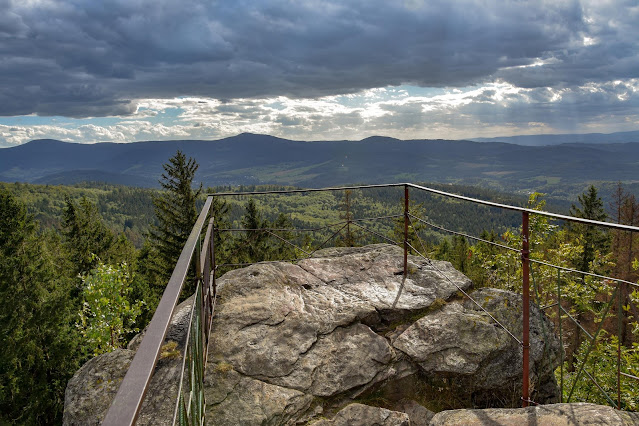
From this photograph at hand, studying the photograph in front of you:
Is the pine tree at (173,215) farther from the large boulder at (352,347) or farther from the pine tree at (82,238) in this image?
the large boulder at (352,347)

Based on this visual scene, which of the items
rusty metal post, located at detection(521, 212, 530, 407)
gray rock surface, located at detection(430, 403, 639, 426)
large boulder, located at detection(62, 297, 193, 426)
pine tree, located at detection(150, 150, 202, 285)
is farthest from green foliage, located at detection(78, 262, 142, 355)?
rusty metal post, located at detection(521, 212, 530, 407)

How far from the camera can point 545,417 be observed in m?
3.49

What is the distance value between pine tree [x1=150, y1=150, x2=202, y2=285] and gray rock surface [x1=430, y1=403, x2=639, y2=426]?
81.9 ft

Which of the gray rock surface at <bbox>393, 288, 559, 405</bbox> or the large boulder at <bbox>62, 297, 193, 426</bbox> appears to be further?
the gray rock surface at <bbox>393, 288, 559, 405</bbox>

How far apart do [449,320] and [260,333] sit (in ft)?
7.89

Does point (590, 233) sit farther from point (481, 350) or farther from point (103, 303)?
point (481, 350)

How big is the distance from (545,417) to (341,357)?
79.9 inches

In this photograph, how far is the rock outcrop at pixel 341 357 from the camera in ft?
12.8

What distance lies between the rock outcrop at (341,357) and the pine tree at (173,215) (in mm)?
22681

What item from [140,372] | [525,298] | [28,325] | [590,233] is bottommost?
[28,325]

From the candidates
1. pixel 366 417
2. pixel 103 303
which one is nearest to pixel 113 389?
pixel 366 417

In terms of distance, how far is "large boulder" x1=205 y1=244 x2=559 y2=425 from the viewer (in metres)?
4.11

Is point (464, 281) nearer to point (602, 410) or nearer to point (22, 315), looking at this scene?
point (602, 410)

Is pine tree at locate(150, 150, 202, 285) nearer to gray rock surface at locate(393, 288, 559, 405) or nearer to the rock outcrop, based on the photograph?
the rock outcrop
